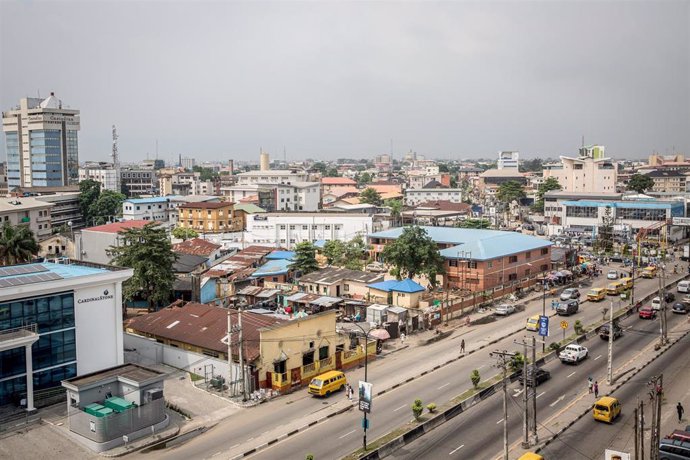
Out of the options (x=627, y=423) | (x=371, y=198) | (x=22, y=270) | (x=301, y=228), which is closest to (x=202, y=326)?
(x=22, y=270)

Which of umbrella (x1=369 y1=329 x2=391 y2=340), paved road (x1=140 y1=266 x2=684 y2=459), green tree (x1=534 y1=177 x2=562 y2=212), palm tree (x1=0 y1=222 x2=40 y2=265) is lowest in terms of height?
paved road (x1=140 y1=266 x2=684 y2=459)

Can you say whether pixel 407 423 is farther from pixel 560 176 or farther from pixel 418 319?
pixel 560 176

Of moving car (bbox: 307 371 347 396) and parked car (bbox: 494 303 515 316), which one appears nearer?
moving car (bbox: 307 371 347 396)

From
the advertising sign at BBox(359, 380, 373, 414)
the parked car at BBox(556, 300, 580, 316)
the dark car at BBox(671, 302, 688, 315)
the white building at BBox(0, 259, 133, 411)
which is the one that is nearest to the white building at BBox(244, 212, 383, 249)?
the parked car at BBox(556, 300, 580, 316)

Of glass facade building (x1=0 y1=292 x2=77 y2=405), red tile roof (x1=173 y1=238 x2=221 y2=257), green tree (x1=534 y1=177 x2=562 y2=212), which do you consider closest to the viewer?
glass facade building (x1=0 y1=292 x2=77 y2=405)

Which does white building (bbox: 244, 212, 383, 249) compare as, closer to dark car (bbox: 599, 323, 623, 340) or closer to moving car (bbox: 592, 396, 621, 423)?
dark car (bbox: 599, 323, 623, 340)
